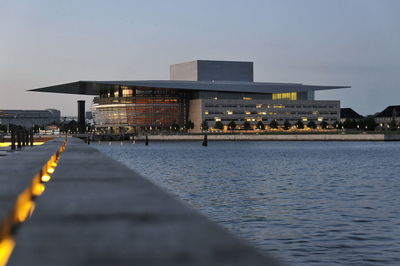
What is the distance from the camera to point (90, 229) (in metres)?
5.11

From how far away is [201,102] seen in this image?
181 meters

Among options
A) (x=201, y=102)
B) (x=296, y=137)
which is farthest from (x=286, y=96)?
(x=296, y=137)

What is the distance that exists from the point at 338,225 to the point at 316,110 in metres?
180

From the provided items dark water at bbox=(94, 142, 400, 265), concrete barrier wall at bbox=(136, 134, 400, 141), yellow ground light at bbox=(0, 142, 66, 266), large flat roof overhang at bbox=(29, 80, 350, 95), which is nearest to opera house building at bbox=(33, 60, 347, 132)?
large flat roof overhang at bbox=(29, 80, 350, 95)

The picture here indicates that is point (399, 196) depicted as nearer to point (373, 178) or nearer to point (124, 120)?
point (373, 178)

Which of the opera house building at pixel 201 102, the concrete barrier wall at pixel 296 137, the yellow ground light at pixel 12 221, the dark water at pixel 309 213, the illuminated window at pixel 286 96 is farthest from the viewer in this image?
the illuminated window at pixel 286 96

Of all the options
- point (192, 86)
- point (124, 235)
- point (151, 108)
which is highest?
point (192, 86)

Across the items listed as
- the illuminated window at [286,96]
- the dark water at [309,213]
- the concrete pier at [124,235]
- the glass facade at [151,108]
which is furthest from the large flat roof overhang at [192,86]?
the concrete pier at [124,235]

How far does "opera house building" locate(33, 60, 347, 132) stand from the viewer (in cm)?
18188

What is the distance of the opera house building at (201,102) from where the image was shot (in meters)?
182

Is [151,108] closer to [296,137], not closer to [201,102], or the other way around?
[201,102]

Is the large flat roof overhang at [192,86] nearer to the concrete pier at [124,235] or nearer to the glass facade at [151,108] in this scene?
the glass facade at [151,108]

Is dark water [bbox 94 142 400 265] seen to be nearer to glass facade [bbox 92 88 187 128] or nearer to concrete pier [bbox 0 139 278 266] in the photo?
concrete pier [bbox 0 139 278 266]

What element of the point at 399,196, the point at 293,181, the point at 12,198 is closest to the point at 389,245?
the point at 12,198
